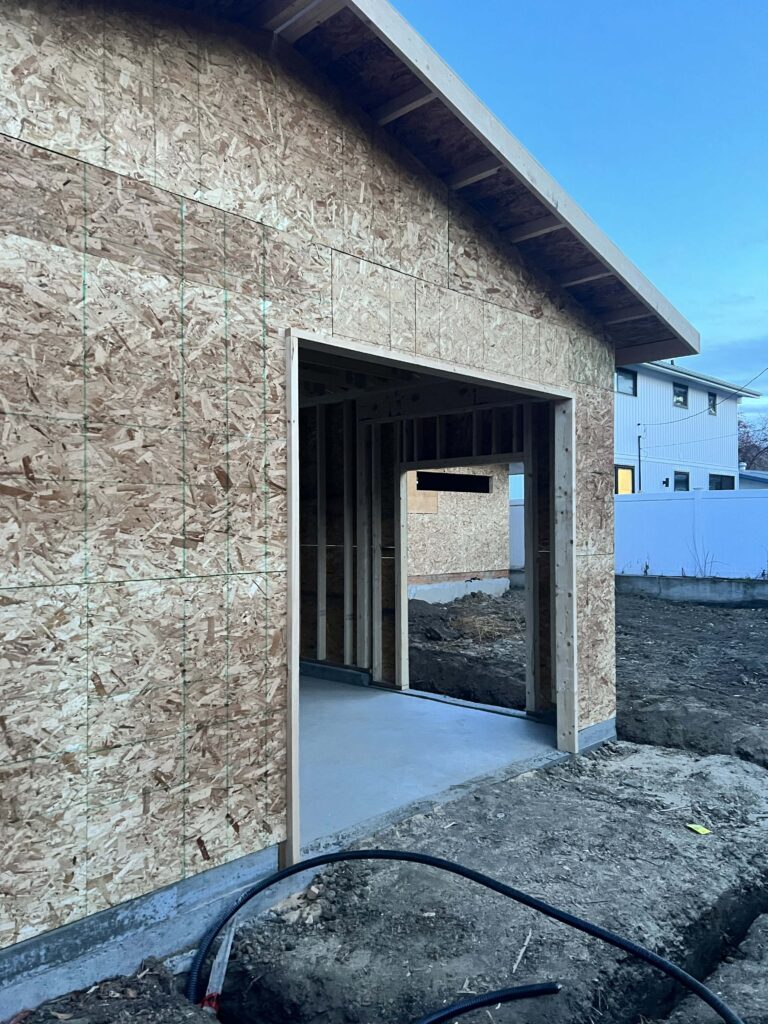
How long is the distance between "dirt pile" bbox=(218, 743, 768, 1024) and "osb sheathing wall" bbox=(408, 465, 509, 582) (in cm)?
1147

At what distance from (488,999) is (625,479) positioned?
21.1 m

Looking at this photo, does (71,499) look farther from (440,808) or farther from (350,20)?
(440,808)

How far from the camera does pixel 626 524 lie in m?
19.4

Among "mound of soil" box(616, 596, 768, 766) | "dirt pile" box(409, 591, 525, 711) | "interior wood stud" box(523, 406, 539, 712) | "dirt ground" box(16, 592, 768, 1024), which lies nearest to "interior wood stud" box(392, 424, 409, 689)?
"dirt pile" box(409, 591, 525, 711)

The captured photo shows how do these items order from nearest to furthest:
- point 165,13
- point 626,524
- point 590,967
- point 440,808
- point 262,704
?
point 590,967 → point 165,13 → point 262,704 → point 440,808 → point 626,524

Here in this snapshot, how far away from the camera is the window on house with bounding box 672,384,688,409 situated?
23641 millimetres

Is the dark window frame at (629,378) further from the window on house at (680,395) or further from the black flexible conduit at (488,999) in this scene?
the black flexible conduit at (488,999)

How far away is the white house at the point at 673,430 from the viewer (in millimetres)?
22156

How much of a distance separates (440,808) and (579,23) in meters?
18.0

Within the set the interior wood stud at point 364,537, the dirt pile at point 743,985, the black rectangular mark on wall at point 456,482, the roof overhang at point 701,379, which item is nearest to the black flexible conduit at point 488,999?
the dirt pile at point 743,985

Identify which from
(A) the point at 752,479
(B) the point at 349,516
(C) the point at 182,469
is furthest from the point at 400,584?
(A) the point at 752,479

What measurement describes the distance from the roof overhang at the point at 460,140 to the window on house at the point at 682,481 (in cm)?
1879

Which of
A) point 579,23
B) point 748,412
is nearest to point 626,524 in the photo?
point 579,23

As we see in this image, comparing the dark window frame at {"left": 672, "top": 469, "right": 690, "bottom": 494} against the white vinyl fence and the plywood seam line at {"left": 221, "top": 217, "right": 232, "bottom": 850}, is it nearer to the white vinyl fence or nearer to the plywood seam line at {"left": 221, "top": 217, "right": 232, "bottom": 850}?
the white vinyl fence
